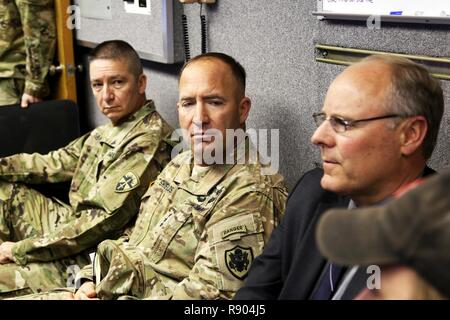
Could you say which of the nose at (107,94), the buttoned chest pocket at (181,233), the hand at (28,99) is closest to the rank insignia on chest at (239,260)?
the buttoned chest pocket at (181,233)

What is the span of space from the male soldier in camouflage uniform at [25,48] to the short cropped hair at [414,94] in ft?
5.56

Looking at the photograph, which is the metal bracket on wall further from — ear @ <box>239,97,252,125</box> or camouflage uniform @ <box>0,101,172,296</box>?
camouflage uniform @ <box>0,101,172,296</box>

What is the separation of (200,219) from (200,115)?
0.23 metres

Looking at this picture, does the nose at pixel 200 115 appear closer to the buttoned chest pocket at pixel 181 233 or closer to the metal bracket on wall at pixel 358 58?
the buttoned chest pocket at pixel 181 233

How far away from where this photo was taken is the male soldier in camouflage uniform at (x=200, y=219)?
1.08 meters

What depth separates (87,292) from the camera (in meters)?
1.25

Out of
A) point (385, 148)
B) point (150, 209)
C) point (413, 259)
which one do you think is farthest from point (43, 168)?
point (413, 259)

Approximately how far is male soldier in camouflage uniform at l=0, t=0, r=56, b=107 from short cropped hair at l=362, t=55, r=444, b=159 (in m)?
1.70

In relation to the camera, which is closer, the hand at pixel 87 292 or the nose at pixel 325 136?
the nose at pixel 325 136

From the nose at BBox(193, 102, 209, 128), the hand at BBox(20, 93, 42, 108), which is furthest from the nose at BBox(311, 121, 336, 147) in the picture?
the hand at BBox(20, 93, 42, 108)

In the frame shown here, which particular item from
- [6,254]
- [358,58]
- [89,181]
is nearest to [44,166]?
[89,181]

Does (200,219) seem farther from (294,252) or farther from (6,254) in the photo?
(6,254)

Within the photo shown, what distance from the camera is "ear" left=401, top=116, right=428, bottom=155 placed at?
83cm
